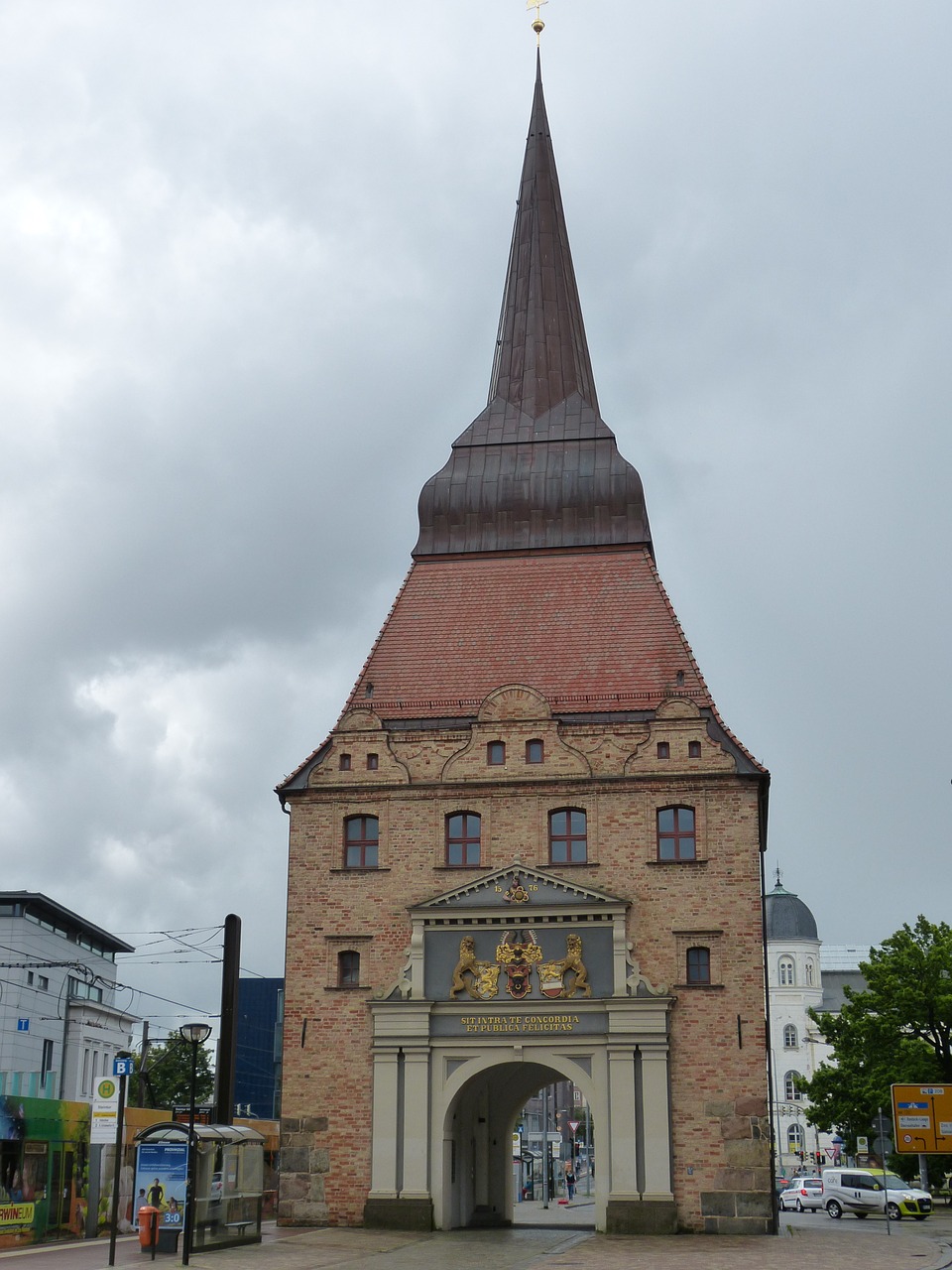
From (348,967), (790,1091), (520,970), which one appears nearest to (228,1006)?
(348,967)

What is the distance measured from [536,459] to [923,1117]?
854 inches

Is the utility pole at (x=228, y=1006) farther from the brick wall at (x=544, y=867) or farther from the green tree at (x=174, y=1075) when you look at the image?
the green tree at (x=174, y=1075)

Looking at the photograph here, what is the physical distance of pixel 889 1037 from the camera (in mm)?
54625

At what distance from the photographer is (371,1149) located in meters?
35.5

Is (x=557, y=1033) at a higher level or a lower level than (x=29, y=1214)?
higher

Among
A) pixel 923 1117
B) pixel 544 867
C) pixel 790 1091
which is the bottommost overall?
pixel 923 1117

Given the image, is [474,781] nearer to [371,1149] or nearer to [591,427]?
[371,1149]

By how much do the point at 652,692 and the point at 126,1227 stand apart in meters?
18.1

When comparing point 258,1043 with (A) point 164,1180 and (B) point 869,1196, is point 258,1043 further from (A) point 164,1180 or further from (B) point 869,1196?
(A) point 164,1180

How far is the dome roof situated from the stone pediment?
111m

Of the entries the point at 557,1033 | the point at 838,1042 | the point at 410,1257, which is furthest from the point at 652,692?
→ the point at 838,1042

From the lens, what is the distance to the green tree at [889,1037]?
177 feet

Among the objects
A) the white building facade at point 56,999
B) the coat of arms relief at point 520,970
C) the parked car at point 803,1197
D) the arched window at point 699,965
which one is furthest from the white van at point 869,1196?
the white building facade at point 56,999

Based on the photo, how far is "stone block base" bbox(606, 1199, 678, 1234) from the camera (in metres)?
33.7
